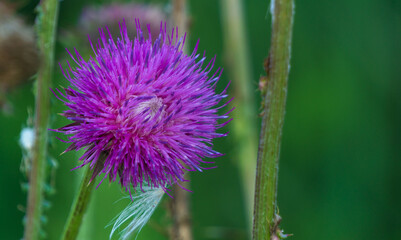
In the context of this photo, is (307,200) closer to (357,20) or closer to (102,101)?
(357,20)

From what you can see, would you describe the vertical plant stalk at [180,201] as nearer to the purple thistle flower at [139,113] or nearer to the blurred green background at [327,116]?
the purple thistle flower at [139,113]

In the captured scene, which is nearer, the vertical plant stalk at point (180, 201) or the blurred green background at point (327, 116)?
the vertical plant stalk at point (180, 201)

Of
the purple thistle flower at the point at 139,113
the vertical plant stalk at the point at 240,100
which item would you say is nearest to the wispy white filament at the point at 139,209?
the purple thistle flower at the point at 139,113

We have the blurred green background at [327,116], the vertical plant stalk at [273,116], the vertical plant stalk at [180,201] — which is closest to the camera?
the vertical plant stalk at [273,116]

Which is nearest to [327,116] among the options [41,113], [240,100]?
[240,100]

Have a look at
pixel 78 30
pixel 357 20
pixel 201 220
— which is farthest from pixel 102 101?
pixel 357 20

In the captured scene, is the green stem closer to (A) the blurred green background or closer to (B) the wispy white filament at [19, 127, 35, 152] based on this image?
(B) the wispy white filament at [19, 127, 35, 152]
